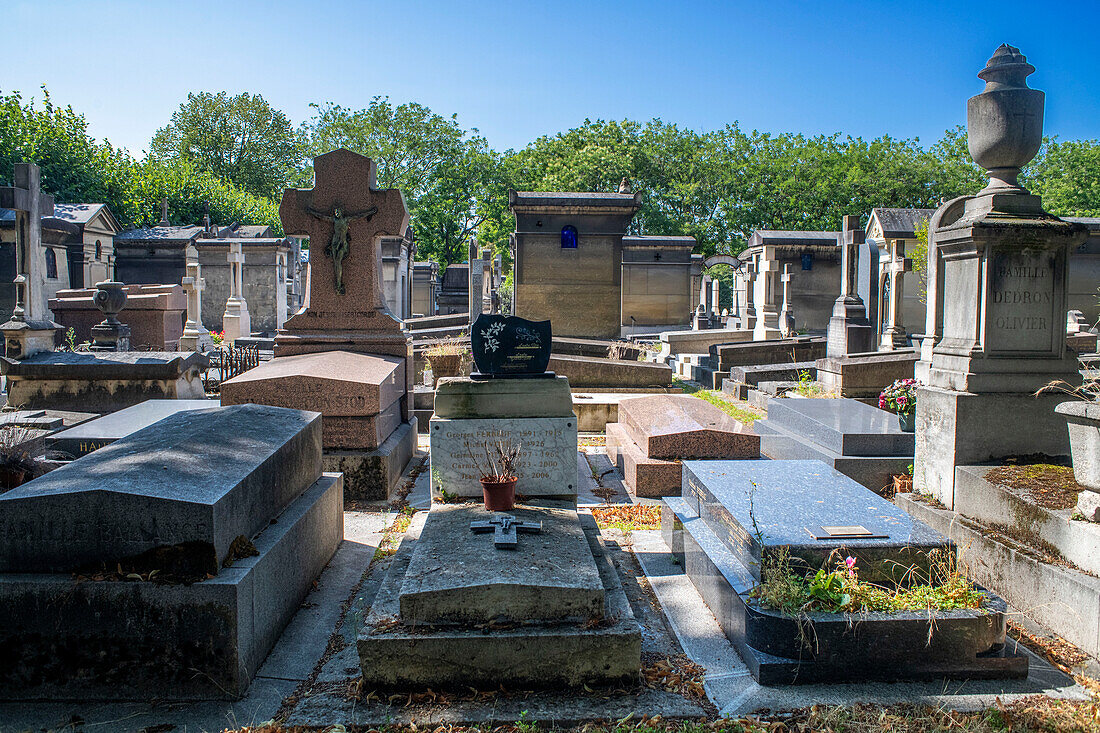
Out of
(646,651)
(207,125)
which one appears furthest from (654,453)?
(207,125)

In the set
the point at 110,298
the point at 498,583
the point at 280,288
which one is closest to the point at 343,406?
the point at 498,583

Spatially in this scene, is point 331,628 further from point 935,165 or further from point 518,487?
point 935,165

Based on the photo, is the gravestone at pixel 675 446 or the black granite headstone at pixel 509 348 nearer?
the black granite headstone at pixel 509 348

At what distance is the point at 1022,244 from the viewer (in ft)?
17.5

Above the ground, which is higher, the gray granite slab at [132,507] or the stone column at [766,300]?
the stone column at [766,300]

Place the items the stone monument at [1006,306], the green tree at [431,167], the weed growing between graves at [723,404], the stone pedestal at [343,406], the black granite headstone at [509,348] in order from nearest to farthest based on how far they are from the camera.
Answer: the stone monument at [1006,306], the black granite headstone at [509,348], the stone pedestal at [343,406], the weed growing between graves at [723,404], the green tree at [431,167]

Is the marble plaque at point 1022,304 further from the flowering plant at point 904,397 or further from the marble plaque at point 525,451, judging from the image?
the marble plaque at point 525,451

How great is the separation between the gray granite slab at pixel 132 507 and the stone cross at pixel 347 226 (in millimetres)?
4824

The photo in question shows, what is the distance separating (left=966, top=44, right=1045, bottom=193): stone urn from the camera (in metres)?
5.35

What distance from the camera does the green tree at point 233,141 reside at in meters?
48.6

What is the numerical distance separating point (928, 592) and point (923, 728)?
81 cm

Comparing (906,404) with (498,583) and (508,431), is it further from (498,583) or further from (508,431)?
(498,583)

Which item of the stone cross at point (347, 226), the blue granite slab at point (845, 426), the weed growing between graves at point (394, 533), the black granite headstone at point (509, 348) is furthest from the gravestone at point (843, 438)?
the stone cross at point (347, 226)

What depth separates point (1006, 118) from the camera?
536cm
